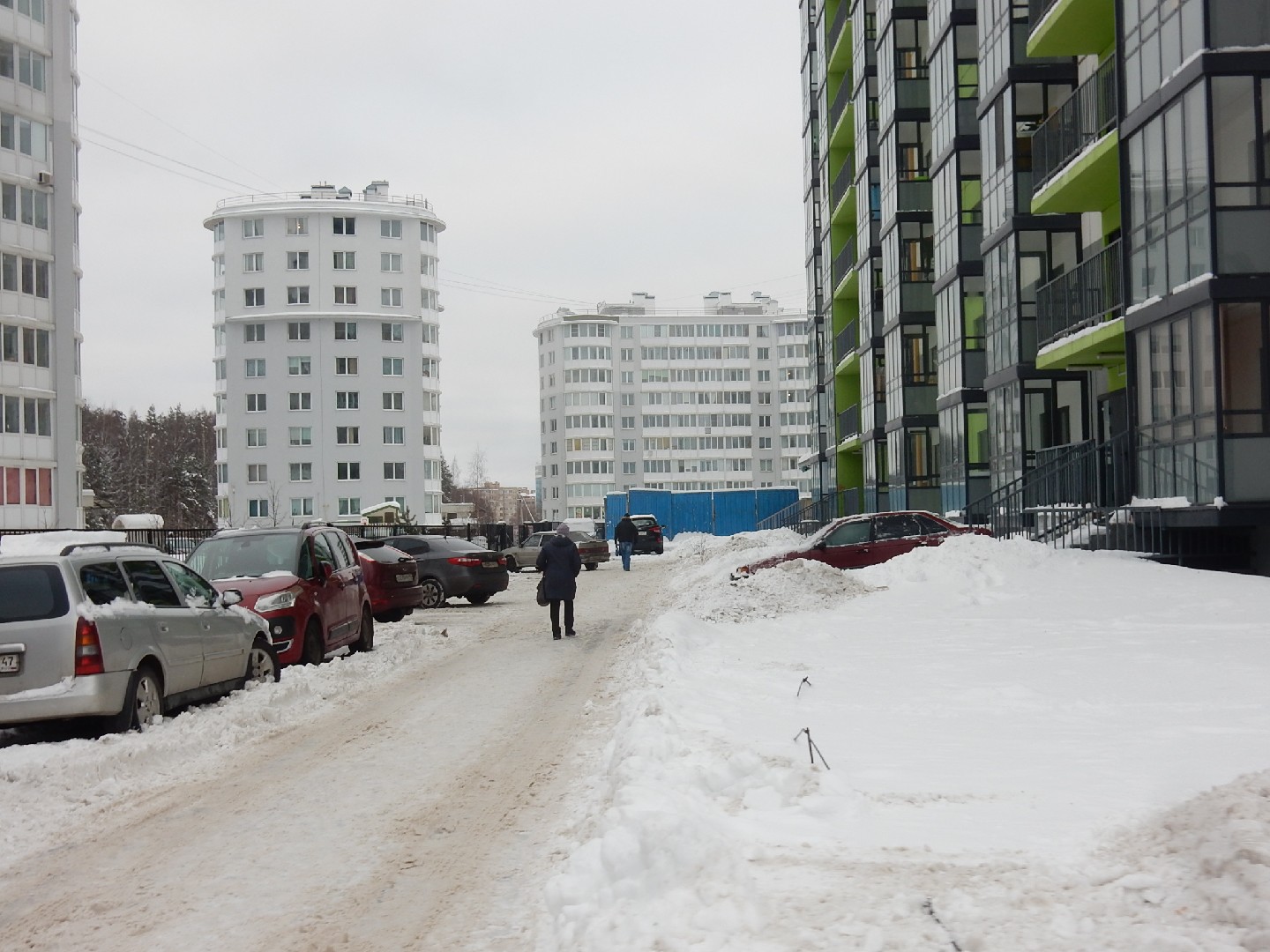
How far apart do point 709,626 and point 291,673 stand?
17.8ft

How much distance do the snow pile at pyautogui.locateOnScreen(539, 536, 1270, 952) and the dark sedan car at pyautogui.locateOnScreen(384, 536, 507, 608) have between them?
12827 mm

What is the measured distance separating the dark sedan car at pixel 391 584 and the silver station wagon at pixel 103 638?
955cm

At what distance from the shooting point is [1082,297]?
22.8 metres

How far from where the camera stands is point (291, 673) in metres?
13.2

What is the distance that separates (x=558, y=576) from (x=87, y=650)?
904cm

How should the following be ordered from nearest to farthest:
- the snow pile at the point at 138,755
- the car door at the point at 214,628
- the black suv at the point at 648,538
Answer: the snow pile at the point at 138,755, the car door at the point at 214,628, the black suv at the point at 648,538

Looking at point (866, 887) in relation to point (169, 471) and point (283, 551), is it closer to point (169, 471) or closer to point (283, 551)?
point (283, 551)

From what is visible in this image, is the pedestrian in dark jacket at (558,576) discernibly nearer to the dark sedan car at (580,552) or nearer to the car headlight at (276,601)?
the car headlight at (276,601)

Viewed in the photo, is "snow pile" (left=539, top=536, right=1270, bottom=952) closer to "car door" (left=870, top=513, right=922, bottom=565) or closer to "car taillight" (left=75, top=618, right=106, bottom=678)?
"car taillight" (left=75, top=618, right=106, bottom=678)

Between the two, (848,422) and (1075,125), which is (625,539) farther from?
(1075,125)

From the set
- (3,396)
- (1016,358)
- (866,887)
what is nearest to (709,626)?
(866,887)

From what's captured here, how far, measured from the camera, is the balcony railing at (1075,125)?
72.0ft

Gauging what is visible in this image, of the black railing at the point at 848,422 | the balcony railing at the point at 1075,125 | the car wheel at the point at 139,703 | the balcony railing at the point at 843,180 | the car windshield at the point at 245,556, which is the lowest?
the car wheel at the point at 139,703

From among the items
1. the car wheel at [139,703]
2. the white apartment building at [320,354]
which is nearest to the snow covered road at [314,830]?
the car wheel at [139,703]
